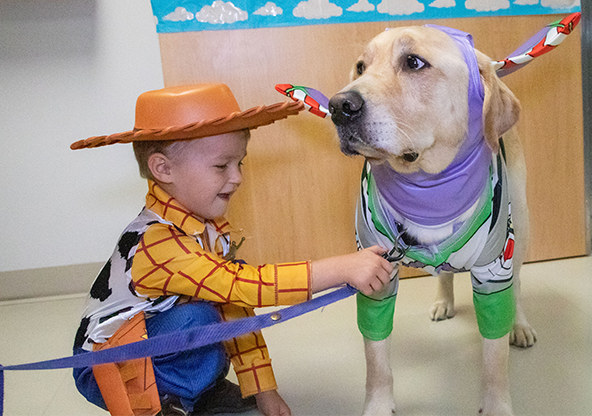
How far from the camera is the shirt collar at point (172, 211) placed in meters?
0.95

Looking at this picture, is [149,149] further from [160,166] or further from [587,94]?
[587,94]

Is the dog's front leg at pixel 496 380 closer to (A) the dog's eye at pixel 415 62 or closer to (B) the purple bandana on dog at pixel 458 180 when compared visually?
(B) the purple bandana on dog at pixel 458 180

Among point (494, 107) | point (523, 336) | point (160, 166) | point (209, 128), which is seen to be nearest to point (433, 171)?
point (494, 107)

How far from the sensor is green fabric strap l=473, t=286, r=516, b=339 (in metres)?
0.94

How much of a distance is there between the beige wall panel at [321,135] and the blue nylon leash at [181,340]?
33.4 inches

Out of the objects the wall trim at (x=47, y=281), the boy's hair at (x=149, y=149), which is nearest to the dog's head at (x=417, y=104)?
the boy's hair at (x=149, y=149)

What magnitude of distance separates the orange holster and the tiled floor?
31 cm

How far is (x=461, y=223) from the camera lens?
906 millimetres

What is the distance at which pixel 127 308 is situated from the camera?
921mm

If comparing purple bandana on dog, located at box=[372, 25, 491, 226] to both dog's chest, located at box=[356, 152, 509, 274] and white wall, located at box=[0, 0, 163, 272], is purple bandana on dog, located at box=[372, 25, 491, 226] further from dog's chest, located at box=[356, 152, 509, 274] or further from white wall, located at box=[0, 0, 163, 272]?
white wall, located at box=[0, 0, 163, 272]

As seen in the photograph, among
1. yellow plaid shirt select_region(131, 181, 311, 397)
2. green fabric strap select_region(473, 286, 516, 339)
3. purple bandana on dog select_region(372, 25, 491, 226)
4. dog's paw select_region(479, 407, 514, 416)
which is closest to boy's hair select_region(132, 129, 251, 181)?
yellow plaid shirt select_region(131, 181, 311, 397)

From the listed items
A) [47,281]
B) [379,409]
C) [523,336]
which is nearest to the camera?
[379,409]

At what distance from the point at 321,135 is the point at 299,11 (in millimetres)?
416

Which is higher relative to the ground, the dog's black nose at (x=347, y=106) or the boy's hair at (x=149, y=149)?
the dog's black nose at (x=347, y=106)
